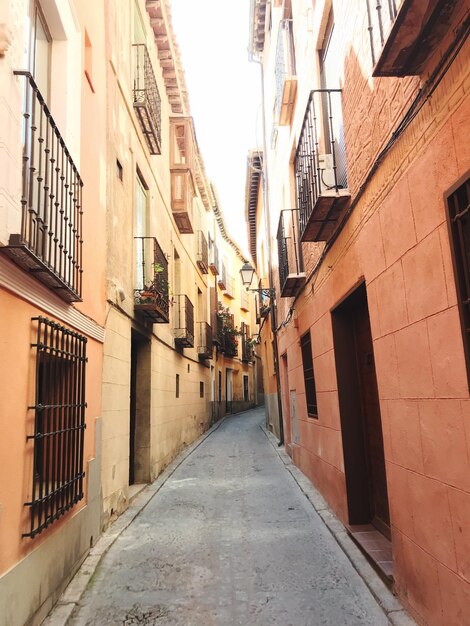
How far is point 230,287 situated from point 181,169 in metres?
16.1

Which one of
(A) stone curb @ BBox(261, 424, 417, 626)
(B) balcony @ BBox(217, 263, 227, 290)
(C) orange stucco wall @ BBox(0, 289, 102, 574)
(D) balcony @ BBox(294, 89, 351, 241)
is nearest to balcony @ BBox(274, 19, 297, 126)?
(D) balcony @ BBox(294, 89, 351, 241)

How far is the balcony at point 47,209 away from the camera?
334cm

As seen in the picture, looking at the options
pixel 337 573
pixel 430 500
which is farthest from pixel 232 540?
Result: pixel 430 500

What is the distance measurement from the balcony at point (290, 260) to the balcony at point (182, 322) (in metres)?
3.23

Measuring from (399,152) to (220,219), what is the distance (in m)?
21.0

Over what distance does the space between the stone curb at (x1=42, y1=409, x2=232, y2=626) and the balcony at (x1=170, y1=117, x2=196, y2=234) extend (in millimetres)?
5838

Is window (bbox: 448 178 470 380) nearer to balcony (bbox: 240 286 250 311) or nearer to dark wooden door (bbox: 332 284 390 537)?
dark wooden door (bbox: 332 284 390 537)

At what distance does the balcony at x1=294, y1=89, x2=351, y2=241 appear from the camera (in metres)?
4.80

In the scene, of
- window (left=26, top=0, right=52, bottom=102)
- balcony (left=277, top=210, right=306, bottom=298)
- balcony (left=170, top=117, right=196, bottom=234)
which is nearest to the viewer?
window (left=26, top=0, right=52, bottom=102)

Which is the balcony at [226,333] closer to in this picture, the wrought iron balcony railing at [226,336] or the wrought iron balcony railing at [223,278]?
→ the wrought iron balcony railing at [226,336]

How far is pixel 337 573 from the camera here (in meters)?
4.27

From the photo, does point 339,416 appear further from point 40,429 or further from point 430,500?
point 40,429

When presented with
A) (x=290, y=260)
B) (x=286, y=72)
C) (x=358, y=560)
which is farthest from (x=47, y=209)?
(x=290, y=260)

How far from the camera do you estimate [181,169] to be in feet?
37.8
